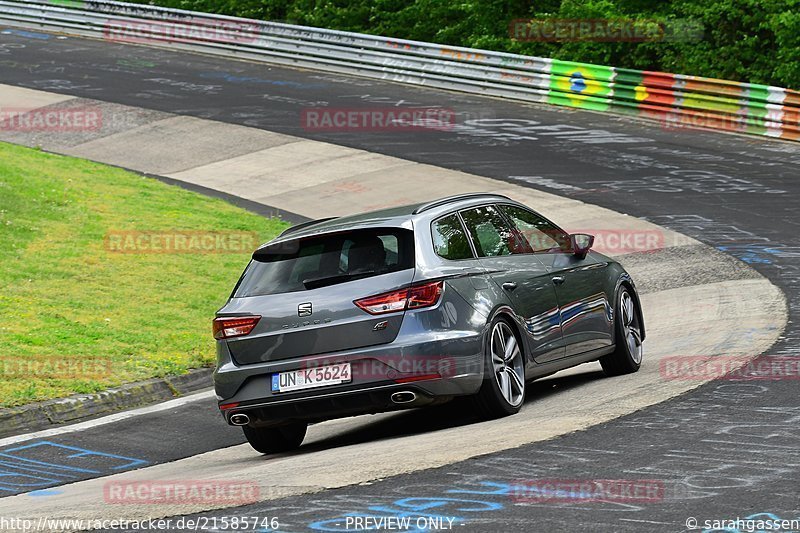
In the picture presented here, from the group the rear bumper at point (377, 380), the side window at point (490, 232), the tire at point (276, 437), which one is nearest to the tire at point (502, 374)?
the rear bumper at point (377, 380)

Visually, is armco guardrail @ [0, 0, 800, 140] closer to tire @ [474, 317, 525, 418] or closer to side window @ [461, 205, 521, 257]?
side window @ [461, 205, 521, 257]

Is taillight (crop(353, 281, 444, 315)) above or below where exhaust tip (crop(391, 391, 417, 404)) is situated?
above

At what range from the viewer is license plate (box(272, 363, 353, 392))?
8367mm

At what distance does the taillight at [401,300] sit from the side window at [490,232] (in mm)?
878

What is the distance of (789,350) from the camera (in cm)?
1022

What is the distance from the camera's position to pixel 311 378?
8.45 meters

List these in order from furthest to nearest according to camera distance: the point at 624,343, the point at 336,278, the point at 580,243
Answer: the point at 624,343
the point at 580,243
the point at 336,278

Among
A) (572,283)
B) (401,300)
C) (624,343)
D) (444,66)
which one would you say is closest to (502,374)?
(401,300)

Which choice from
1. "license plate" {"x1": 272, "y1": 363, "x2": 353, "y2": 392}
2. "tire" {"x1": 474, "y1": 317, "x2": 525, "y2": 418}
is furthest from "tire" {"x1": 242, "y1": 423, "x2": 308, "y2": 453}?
"tire" {"x1": 474, "y1": 317, "x2": 525, "y2": 418}

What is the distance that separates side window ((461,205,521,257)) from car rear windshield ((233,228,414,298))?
808 millimetres

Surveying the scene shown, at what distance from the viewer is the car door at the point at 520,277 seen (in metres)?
9.15

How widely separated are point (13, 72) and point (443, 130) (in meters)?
13.3

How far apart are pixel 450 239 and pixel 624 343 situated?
7.57 feet

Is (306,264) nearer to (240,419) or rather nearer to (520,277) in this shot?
(240,419)
